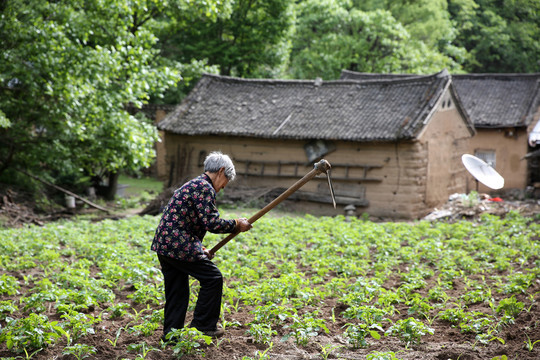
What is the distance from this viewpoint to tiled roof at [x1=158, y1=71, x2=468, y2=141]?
→ 18.4 metres

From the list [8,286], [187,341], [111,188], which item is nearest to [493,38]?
[111,188]

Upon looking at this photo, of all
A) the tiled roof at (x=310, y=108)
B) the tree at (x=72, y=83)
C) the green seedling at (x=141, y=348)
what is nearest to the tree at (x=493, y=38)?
the tiled roof at (x=310, y=108)

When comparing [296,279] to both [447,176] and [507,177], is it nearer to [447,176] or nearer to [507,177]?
[447,176]

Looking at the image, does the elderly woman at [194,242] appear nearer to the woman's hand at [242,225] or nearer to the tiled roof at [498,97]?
the woman's hand at [242,225]

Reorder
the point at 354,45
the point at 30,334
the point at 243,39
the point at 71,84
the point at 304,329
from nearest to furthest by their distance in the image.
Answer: the point at 30,334 < the point at 304,329 < the point at 71,84 < the point at 243,39 < the point at 354,45

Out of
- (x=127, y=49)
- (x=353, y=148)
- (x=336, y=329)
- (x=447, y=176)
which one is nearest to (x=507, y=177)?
(x=447, y=176)

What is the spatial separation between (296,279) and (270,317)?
1281mm

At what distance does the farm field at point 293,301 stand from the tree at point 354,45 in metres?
22.7

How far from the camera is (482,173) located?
7.76 metres

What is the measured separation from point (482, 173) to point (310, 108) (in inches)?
521

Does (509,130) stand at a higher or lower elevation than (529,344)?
higher

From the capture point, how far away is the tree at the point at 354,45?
3183 centimetres

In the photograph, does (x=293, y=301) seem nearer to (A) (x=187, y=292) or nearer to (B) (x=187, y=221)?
(A) (x=187, y=292)

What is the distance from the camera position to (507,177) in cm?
2547
